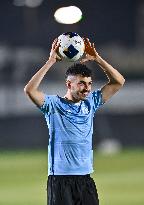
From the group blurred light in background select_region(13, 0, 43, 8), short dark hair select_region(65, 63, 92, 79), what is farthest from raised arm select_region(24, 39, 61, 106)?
blurred light in background select_region(13, 0, 43, 8)

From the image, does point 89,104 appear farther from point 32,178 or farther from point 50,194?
point 32,178

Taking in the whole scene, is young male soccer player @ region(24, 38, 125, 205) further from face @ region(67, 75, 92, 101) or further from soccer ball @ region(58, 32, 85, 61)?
soccer ball @ region(58, 32, 85, 61)

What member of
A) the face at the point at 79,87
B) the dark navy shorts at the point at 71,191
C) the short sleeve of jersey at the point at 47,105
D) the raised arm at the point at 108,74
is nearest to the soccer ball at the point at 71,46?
the raised arm at the point at 108,74

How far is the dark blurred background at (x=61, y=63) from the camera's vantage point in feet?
73.7

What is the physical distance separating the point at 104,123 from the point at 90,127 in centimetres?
1511

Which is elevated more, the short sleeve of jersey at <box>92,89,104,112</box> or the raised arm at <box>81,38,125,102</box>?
the raised arm at <box>81,38,125,102</box>

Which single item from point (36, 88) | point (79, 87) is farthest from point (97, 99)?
point (36, 88)

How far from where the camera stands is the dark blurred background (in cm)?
2245

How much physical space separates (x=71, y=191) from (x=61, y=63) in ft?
49.5

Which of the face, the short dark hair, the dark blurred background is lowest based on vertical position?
the face

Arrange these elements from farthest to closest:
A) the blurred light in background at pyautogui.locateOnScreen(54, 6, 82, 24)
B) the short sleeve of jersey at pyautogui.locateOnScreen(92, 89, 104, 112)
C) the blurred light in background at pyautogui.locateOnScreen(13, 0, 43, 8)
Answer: the blurred light in background at pyautogui.locateOnScreen(13, 0, 43, 8)
the blurred light in background at pyautogui.locateOnScreen(54, 6, 82, 24)
the short sleeve of jersey at pyautogui.locateOnScreen(92, 89, 104, 112)

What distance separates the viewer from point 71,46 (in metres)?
7.63

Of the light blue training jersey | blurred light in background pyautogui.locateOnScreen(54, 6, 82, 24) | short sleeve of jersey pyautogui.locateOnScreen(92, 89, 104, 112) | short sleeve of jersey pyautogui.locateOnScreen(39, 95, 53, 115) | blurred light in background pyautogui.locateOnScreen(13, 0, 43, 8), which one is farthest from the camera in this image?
blurred light in background pyautogui.locateOnScreen(13, 0, 43, 8)

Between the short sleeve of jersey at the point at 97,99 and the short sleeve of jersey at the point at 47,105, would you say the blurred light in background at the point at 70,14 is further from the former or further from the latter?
the short sleeve of jersey at the point at 47,105
